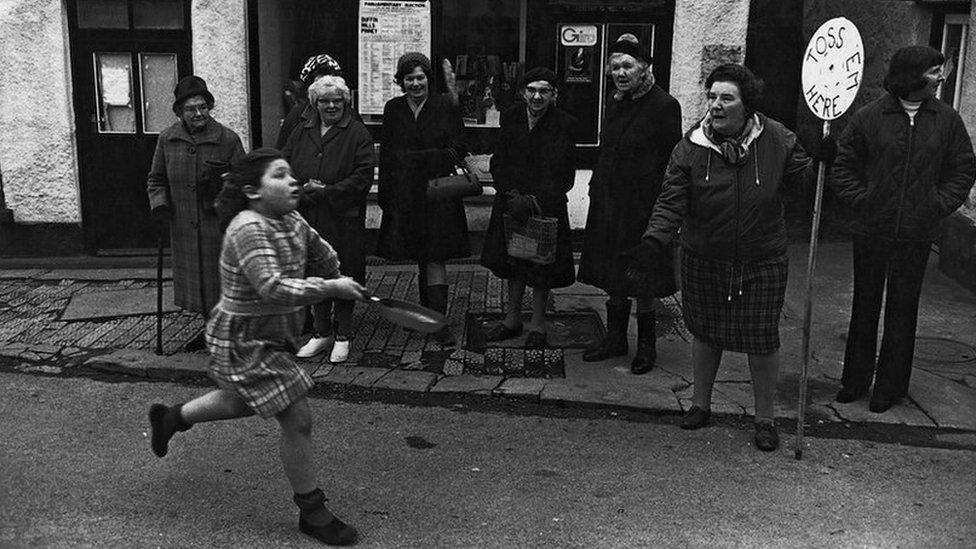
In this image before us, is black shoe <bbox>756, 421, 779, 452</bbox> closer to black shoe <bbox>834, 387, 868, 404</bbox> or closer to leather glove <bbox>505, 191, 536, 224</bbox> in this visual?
black shoe <bbox>834, 387, 868, 404</bbox>

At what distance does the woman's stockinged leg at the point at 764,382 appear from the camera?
5.49 meters

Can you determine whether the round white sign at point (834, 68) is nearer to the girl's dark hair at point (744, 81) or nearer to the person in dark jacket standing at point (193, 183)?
the girl's dark hair at point (744, 81)

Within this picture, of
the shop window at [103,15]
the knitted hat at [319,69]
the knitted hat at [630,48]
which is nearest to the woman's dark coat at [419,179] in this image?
the knitted hat at [319,69]

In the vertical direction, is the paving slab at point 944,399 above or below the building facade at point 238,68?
Answer: below

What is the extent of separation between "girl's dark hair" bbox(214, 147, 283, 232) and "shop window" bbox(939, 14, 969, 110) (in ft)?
25.0

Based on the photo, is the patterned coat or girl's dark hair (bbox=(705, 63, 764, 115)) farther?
the patterned coat

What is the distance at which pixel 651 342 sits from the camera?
6699 mm

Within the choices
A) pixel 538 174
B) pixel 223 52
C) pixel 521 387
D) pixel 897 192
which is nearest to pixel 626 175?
pixel 538 174

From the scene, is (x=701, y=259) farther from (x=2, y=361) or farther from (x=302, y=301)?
(x=2, y=361)

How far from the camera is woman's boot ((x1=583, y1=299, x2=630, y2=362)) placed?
6840 mm

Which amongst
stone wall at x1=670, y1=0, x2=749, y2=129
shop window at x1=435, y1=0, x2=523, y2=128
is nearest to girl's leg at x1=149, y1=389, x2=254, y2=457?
shop window at x1=435, y1=0, x2=523, y2=128

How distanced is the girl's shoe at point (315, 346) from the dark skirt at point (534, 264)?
1.19 m

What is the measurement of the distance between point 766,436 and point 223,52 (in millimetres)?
5922

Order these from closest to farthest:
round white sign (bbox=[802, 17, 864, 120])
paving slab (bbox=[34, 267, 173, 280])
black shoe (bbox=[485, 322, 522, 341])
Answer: round white sign (bbox=[802, 17, 864, 120]) → black shoe (bbox=[485, 322, 522, 341]) → paving slab (bbox=[34, 267, 173, 280])
